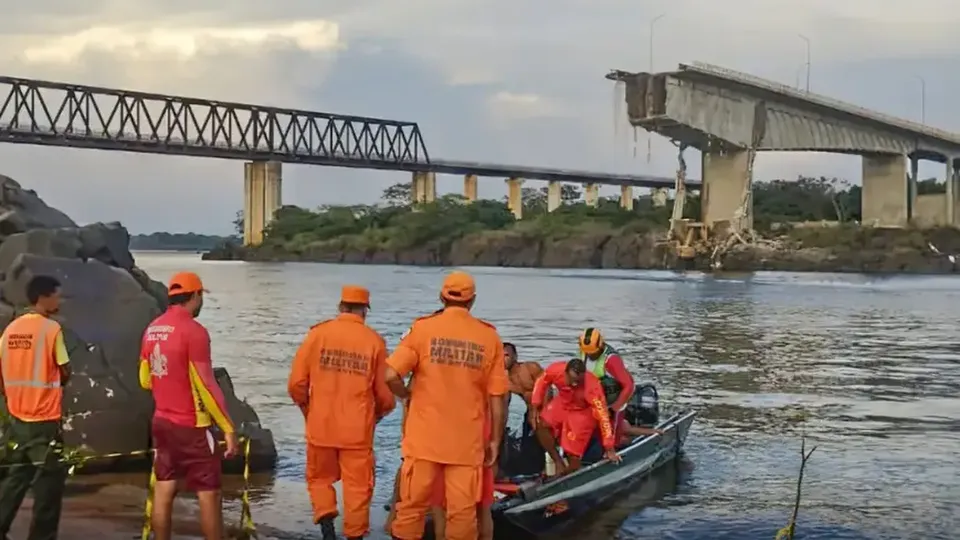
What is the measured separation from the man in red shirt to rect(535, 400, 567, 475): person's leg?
12.5 feet

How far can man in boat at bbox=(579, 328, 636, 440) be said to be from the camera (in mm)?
11500

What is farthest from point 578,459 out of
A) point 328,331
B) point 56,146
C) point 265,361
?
point 56,146

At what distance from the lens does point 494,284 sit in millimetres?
77062

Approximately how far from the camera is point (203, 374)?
24.7 ft

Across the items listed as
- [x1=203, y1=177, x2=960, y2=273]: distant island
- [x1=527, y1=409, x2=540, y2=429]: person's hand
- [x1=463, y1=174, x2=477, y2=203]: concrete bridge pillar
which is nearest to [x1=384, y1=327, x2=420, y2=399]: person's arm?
[x1=527, y1=409, x2=540, y2=429]: person's hand

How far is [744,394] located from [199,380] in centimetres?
1676

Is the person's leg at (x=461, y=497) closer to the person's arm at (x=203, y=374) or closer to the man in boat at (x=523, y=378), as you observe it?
the person's arm at (x=203, y=374)

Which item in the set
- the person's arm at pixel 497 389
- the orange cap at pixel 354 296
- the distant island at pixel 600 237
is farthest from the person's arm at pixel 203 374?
the distant island at pixel 600 237

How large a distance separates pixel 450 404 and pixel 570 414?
12.4 ft

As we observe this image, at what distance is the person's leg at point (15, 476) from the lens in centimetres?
767

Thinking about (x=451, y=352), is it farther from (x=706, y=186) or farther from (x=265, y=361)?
(x=706, y=186)

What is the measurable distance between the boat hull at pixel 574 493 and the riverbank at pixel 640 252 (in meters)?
87.6

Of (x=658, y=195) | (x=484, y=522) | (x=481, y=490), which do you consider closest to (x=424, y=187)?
(x=658, y=195)

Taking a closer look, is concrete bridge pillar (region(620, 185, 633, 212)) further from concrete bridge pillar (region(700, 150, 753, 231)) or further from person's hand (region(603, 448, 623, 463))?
person's hand (region(603, 448, 623, 463))
